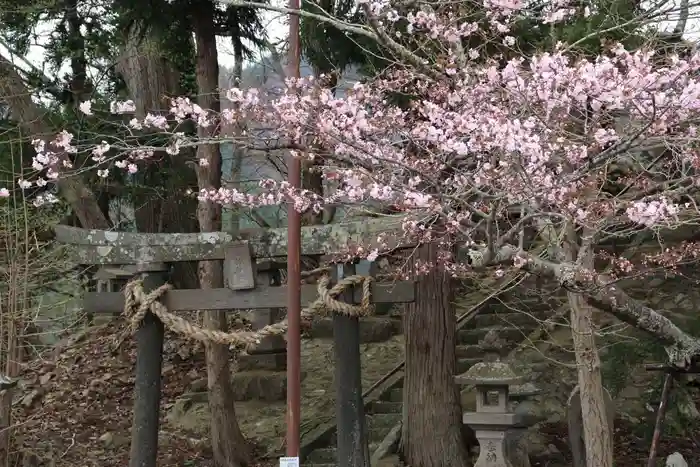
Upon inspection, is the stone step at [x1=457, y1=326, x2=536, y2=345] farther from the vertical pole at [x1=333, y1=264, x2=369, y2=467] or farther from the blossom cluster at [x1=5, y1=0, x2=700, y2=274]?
the vertical pole at [x1=333, y1=264, x2=369, y2=467]

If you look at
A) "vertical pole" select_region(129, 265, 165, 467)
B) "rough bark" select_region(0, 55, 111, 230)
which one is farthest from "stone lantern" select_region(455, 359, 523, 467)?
"rough bark" select_region(0, 55, 111, 230)

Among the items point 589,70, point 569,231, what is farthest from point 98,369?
point 589,70

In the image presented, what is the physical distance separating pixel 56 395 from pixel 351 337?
23.5 ft

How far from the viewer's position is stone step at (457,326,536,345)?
11641 millimetres

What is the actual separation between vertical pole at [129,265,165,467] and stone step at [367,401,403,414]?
3.90m

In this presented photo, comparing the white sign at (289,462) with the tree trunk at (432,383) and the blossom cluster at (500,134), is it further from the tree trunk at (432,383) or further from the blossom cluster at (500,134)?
the tree trunk at (432,383)

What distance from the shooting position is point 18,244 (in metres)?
9.09

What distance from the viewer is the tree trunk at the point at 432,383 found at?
840 cm

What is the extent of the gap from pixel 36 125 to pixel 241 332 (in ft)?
17.1

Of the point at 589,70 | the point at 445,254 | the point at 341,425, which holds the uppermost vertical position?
the point at 589,70

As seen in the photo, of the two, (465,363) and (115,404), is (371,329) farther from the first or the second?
(115,404)

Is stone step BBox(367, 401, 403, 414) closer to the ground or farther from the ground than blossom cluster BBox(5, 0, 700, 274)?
closer to the ground

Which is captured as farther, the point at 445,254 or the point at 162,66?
the point at 162,66

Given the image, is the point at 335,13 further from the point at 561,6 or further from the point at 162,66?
the point at 162,66
